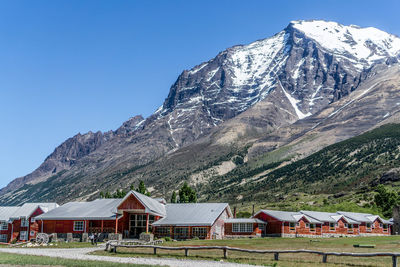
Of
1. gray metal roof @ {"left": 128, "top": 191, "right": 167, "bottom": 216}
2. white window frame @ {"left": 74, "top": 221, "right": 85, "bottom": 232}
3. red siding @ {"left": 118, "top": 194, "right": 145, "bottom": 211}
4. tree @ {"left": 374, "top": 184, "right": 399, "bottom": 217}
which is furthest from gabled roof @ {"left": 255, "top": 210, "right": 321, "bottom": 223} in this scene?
tree @ {"left": 374, "top": 184, "right": 399, "bottom": 217}

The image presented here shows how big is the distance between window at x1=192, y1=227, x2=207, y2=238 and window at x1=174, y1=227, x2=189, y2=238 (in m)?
1.28

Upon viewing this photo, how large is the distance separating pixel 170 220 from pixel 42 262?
4736cm

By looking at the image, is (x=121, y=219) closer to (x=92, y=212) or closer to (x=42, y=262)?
(x=92, y=212)

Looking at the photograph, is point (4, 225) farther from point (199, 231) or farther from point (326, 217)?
point (326, 217)

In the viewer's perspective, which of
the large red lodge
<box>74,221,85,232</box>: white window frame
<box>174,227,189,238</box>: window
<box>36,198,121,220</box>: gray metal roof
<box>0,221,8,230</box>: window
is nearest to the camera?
the large red lodge

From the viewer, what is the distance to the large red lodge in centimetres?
7562

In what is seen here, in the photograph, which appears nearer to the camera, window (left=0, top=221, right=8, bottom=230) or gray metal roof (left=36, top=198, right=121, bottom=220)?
gray metal roof (left=36, top=198, right=121, bottom=220)

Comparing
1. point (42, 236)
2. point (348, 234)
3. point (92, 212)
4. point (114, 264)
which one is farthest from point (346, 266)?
point (348, 234)

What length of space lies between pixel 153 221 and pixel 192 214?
6.98 metres

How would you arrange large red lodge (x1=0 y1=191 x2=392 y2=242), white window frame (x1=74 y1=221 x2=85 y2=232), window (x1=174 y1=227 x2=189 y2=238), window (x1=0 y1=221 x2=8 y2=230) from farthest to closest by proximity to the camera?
window (x1=0 y1=221 x2=8 y2=230) < window (x1=174 y1=227 x2=189 y2=238) < white window frame (x1=74 y1=221 x2=85 y2=232) < large red lodge (x1=0 y1=191 x2=392 y2=242)

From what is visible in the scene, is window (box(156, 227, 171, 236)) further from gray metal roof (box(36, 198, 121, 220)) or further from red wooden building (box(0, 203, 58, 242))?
red wooden building (box(0, 203, 58, 242))

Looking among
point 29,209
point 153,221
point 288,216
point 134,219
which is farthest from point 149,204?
point 29,209

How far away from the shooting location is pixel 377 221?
105 meters

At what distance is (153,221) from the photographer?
264 ft
